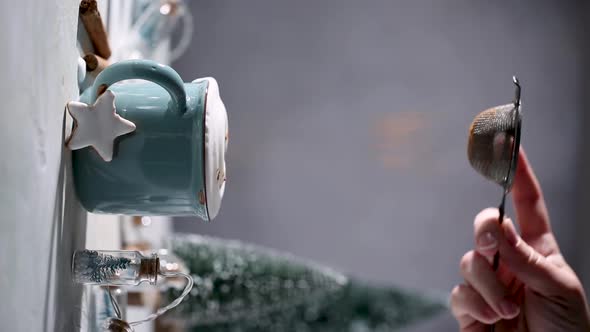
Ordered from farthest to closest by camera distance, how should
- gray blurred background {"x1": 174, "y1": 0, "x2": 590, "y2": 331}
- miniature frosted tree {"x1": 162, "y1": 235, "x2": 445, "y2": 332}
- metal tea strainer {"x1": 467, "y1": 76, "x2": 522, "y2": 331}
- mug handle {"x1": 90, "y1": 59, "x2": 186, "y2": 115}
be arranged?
gray blurred background {"x1": 174, "y1": 0, "x2": 590, "y2": 331}
miniature frosted tree {"x1": 162, "y1": 235, "x2": 445, "y2": 332}
metal tea strainer {"x1": 467, "y1": 76, "x2": 522, "y2": 331}
mug handle {"x1": 90, "y1": 59, "x2": 186, "y2": 115}

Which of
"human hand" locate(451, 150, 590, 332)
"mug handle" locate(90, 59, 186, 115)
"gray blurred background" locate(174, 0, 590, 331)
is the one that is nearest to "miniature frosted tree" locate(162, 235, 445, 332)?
"human hand" locate(451, 150, 590, 332)

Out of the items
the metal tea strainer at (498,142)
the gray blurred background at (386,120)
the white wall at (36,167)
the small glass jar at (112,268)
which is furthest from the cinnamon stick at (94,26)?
the gray blurred background at (386,120)

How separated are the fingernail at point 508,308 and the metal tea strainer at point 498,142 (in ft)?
0.42

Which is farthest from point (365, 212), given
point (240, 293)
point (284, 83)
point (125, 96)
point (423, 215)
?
point (125, 96)

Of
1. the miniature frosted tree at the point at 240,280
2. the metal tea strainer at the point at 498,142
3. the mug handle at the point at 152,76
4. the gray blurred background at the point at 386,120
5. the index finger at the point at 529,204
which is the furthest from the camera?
the gray blurred background at the point at 386,120

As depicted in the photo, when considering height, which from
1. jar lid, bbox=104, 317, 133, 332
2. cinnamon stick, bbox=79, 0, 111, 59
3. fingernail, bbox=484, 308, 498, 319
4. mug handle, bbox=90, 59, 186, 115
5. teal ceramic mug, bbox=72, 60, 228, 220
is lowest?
fingernail, bbox=484, 308, 498, 319

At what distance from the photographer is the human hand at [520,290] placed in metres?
0.68

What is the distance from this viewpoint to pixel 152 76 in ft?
1.63

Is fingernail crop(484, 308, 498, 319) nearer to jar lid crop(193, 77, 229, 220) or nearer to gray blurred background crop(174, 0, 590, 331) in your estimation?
jar lid crop(193, 77, 229, 220)

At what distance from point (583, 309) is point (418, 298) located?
1398 millimetres

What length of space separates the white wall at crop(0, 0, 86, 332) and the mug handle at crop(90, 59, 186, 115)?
1.4 inches

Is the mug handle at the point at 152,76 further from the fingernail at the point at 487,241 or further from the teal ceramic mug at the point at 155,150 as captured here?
the fingernail at the point at 487,241

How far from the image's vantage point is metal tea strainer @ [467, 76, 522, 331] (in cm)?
62

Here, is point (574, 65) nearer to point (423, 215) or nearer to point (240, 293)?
point (423, 215)
